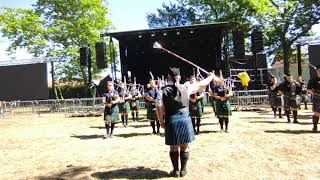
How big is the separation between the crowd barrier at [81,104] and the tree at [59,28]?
478 inches

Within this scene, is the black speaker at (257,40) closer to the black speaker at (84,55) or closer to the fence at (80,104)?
the fence at (80,104)

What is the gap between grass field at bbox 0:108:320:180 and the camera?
7367 millimetres

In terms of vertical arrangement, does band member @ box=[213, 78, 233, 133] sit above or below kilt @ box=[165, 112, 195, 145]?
above

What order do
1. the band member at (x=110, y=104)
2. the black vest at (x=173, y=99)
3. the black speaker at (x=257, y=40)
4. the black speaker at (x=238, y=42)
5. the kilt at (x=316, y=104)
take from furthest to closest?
the black speaker at (x=238, y=42) → the black speaker at (x=257, y=40) → the band member at (x=110, y=104) → the kilt at (x=316, y=104) → the black vest at (x=173, y=99)

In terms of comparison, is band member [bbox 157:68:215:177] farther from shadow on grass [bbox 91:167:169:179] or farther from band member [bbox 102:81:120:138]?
band member [bbox 102:81:120:138]

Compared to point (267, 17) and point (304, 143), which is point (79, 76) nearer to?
point (267, 17)

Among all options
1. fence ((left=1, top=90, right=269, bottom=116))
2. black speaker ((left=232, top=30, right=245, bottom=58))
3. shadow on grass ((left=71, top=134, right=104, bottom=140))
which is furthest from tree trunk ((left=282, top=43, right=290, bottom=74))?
shadow on grass ((left=71, top=134, right=104, bottom=140))

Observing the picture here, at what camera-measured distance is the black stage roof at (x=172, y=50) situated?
26.0 metres

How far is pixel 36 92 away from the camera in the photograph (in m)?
27.3

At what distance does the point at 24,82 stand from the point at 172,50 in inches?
401

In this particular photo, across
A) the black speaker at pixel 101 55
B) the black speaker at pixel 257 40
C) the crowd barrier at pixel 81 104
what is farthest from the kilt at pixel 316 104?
the black speaker at pixel 101 55

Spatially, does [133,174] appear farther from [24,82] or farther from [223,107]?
[24,82]

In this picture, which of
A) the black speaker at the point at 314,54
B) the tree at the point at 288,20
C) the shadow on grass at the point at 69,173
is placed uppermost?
the tree at the point at 288,20

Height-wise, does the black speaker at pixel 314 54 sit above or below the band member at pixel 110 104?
above
